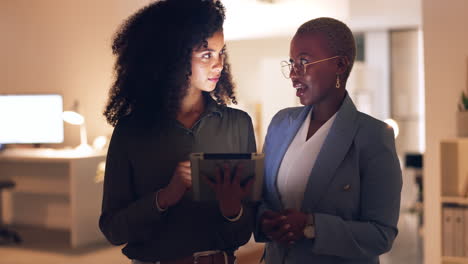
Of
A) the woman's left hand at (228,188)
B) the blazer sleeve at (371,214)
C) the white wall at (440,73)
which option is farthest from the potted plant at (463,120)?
the woman's left hand at (228,188)

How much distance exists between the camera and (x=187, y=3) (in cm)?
119

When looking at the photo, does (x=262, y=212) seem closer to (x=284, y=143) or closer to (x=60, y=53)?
(x=284, y=143)

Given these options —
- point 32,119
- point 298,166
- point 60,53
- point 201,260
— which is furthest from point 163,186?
point 60,53

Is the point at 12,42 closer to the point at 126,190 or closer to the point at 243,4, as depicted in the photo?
the point at 243,4

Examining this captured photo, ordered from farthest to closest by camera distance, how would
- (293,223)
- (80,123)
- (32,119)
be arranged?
(32,119), (80,123), (293,223)

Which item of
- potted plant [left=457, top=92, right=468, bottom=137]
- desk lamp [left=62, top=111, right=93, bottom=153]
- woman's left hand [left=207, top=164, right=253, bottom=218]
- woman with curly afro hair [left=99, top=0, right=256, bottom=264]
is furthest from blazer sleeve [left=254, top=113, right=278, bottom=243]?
desk lamp [left=62, top=111, right=93, bottom=153]

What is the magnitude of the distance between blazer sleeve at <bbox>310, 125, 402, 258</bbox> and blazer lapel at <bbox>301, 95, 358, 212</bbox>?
4cm

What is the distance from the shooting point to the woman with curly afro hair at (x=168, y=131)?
118cm

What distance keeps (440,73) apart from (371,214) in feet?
9.58

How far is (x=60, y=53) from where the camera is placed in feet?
19.0

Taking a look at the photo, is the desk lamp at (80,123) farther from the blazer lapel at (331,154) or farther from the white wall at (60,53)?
the blazer lapel at (331,154)

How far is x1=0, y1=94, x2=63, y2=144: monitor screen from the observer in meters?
5.43

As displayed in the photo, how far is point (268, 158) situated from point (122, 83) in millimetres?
351

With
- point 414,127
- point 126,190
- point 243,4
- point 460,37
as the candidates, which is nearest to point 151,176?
point 126,190
